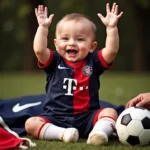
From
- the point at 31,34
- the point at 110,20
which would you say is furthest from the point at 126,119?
the point at 31,34

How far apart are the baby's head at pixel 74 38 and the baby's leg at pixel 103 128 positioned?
59 cm

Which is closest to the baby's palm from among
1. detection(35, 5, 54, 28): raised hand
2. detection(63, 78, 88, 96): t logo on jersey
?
detection(35, 5, 54, 28): raised hand

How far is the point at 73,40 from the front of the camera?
4.07 m

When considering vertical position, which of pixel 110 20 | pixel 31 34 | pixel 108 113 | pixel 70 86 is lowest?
pixel 31 34

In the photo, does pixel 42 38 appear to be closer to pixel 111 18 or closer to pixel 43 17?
pixel 43 17

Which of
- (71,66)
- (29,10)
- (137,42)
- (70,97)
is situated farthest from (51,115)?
(137,42)

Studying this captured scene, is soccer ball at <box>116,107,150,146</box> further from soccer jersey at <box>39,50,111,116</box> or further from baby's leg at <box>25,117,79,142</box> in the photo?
soccer jersey at <box>39,50,111,116</box>

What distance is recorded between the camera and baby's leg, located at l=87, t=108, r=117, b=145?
11.2 ft

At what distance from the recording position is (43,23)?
13.0 ft

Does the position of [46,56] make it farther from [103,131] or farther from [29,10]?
[29,10]

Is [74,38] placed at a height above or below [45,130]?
above

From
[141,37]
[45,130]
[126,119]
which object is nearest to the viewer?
[126,119]

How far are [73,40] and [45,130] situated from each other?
874 millimetres

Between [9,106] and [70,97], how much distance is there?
1245 millimetres
